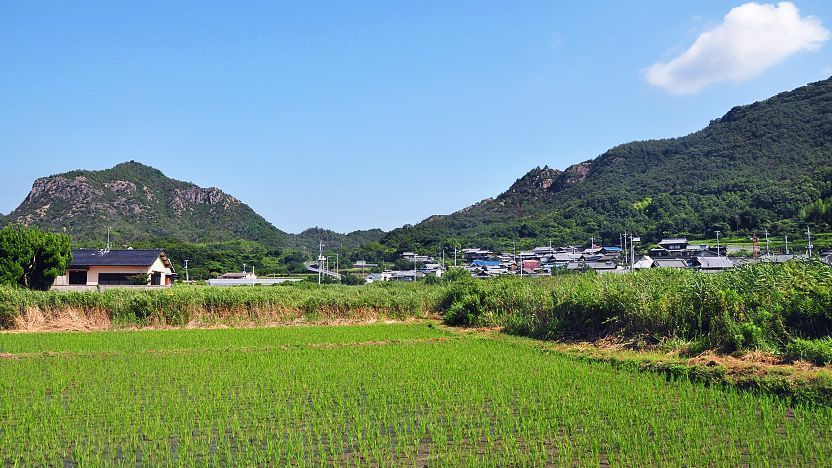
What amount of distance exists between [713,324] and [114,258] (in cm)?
3295

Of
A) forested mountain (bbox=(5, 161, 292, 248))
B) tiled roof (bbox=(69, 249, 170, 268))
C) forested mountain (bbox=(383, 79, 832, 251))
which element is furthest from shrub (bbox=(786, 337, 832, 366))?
forested mountain (bbox=(5, 161, 292, 248))

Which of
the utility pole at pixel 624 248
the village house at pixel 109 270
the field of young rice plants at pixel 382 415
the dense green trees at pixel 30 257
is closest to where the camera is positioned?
the field of young rice plants at pixel 382 415

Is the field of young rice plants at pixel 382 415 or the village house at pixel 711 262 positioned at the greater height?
the village house at pixel 711 262

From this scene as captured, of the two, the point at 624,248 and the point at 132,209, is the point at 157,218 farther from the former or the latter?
the point at 624,248

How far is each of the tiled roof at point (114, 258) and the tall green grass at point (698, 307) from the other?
24742 millimetres

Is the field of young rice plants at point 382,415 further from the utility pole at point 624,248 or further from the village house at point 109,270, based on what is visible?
the utility pole at point 624,248

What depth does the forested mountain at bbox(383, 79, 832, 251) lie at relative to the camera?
53562 mm

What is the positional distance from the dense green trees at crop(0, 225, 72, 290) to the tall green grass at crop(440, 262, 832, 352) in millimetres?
21426

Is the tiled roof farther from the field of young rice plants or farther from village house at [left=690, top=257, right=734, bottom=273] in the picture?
village house at [left=690, top=257, right=734, bottom=273]

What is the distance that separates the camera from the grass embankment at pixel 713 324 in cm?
945

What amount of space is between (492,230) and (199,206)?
40.3 m

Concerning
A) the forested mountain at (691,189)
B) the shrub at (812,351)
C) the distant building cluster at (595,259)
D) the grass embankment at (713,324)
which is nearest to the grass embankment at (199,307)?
the grass embankment at (713,324)

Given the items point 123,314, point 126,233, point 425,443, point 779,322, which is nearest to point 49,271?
point 123,314

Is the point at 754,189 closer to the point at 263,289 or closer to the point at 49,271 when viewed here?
the point at 263,289
